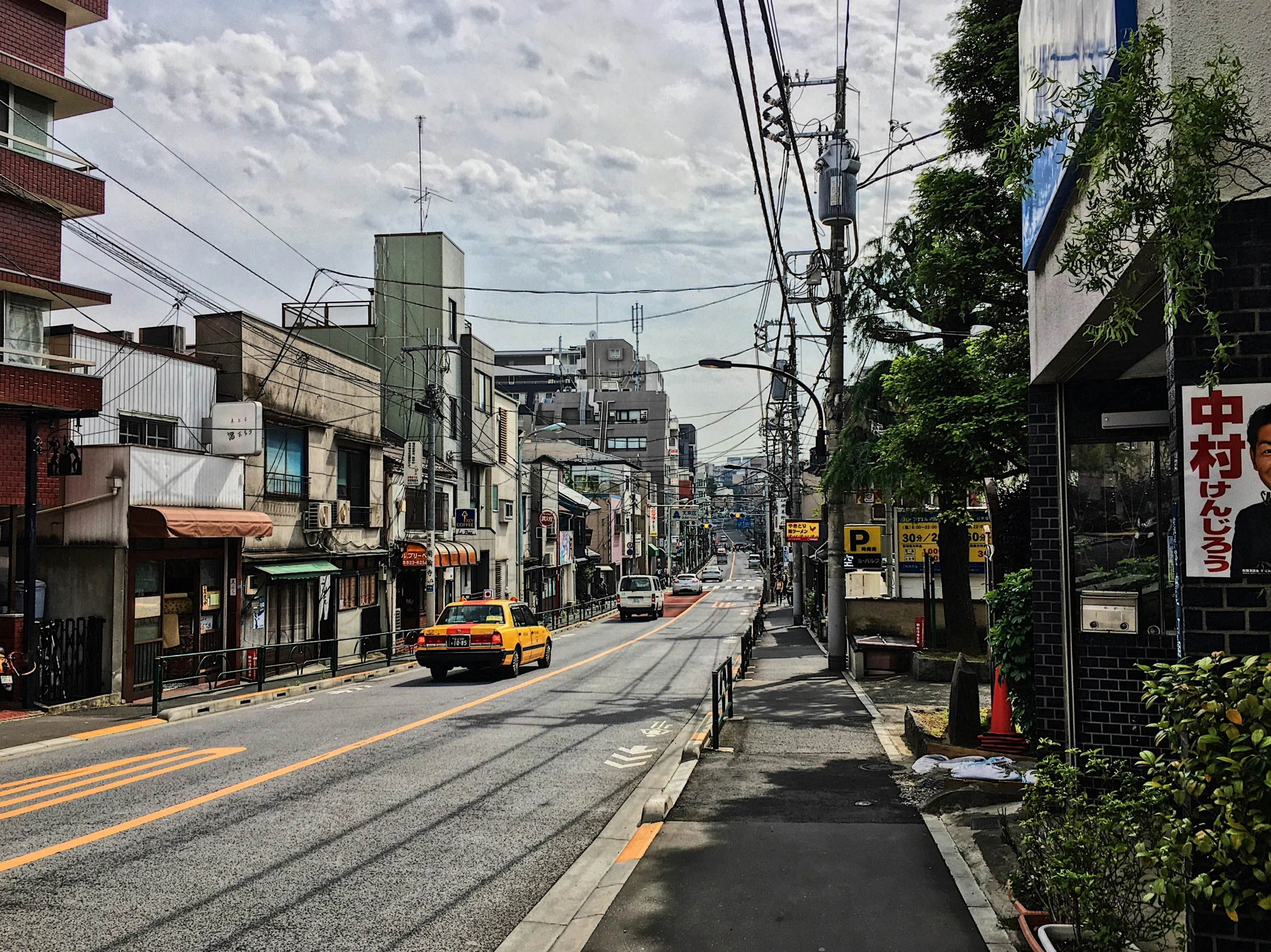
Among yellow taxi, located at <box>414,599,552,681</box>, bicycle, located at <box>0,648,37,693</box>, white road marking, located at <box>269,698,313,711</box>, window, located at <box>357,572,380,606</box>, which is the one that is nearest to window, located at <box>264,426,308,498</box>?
window, located at <box>357,572,380,606</box>

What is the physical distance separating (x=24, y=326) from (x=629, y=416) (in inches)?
4162

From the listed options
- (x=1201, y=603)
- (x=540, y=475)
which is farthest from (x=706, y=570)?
(x=1201, y=603)

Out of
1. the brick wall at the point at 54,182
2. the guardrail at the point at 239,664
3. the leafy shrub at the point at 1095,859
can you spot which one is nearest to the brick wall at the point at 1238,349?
the leafy shrub at the point at 1095,859

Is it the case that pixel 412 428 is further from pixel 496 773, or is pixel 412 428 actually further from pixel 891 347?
pixel 496 773

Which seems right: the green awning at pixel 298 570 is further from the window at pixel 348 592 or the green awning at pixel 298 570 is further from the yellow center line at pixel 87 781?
the yellow center line at pixel 87 781

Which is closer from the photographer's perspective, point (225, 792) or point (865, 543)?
point (225, 792)

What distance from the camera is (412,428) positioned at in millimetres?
43219

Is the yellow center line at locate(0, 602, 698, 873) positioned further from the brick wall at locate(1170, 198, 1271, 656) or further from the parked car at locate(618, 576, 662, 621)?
the parked car at locate(618, 576, 662, 621)

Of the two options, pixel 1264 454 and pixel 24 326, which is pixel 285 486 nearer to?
pixel 24 326

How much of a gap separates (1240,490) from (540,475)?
5390 cm

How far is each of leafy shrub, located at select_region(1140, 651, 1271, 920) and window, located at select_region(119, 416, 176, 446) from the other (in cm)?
2149

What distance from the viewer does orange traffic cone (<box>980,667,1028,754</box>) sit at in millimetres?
10344

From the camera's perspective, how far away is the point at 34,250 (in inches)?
754

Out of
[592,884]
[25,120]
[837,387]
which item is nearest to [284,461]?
[25,120]
